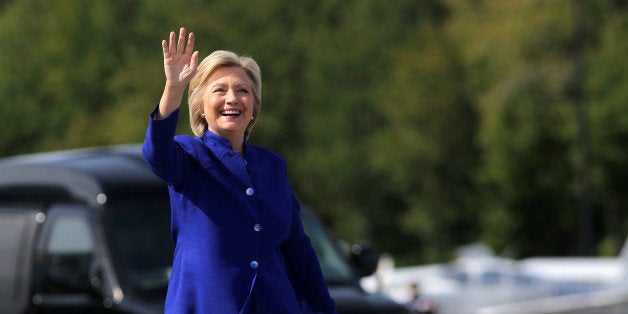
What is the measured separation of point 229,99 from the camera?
15.0ft

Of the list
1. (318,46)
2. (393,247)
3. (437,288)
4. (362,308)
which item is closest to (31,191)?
(362,308)

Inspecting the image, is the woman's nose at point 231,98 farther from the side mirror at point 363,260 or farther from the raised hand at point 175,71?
the side mirror at point 363,260

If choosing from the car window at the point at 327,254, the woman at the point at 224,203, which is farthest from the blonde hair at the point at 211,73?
the car window at the point at 327,254

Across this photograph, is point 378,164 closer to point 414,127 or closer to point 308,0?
point 414,127

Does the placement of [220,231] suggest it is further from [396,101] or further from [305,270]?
[396,101]

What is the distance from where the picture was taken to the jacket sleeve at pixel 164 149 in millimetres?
4363

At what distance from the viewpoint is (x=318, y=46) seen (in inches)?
2613

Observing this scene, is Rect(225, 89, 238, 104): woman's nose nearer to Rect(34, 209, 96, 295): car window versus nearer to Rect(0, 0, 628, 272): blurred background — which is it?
Rect(34, 209, 96, 295): car window

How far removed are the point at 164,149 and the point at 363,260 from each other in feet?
16.3

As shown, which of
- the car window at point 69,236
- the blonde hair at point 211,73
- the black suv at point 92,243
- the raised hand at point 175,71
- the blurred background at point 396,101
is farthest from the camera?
the blurred background at point 396,101

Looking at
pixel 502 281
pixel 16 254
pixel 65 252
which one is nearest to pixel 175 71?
pixel 65 252

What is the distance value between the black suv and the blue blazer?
A: 10.6 ft

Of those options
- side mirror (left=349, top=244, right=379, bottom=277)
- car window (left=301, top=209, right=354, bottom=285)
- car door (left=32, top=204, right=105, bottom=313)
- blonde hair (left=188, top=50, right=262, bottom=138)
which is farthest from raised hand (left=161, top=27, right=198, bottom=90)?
side mirror (left=349, top=244, right=379, bottom=277)

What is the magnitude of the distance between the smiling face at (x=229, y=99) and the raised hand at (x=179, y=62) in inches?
7.7
